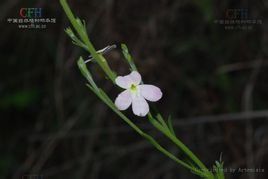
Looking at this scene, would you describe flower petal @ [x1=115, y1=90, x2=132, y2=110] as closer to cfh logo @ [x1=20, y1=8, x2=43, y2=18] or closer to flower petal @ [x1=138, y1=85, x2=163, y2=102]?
flower petal @ [x1=138, y1=85, x2=163, y2=102]

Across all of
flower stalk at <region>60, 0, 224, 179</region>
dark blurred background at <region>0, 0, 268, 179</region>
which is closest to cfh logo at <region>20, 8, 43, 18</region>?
dark blurred background at <region>0, 0, 268, 179</region>

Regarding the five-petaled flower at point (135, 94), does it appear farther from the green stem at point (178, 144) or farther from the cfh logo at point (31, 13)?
the cfh logo at point (31, 13)

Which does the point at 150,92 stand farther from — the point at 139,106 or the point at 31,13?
the point at 31,13

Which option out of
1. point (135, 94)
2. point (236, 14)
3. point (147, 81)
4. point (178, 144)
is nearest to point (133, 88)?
point (135, 94)

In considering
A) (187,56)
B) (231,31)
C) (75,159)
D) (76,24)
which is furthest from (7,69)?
(76,24)

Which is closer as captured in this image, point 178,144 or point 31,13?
point 178,144

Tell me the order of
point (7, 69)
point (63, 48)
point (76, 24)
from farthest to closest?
point (7, 69) → point (63, 48) → point (76, 24)

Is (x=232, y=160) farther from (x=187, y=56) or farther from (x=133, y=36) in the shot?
(x=133, y=36)

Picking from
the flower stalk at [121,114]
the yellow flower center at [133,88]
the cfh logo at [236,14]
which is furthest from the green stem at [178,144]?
the cfh logo at [236,14]
